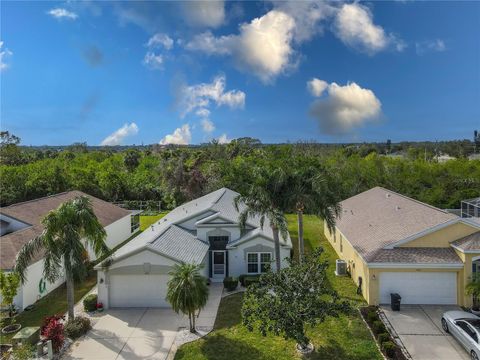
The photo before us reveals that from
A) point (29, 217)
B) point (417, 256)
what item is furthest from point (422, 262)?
A: point (29, 217)

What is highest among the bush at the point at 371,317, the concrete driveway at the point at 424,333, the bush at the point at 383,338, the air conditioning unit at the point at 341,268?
the air conditioning unit at the point at 341,268

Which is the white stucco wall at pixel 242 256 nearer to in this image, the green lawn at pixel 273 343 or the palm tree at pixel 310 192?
the palm tree at pixel 310 192

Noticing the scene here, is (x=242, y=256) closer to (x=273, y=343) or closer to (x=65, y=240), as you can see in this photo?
(x=273, y=343)

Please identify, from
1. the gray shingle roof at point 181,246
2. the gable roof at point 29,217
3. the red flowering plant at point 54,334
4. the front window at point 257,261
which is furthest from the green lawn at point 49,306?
the front window at point 257,261

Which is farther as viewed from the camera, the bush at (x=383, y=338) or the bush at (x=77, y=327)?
the bush at (x=77, y=327)

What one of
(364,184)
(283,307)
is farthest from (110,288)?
(364,184)

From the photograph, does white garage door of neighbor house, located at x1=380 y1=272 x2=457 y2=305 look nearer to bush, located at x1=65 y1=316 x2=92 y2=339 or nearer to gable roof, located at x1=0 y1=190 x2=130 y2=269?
bush, located at x1=65 y1=316 x2=92 y2=339

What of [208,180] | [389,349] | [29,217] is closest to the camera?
[389,349]
